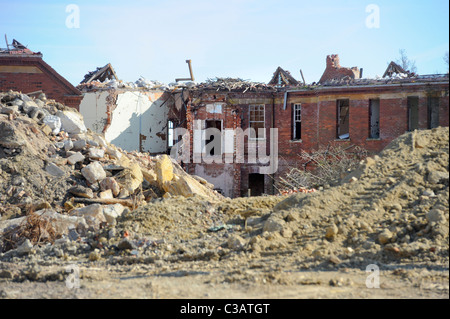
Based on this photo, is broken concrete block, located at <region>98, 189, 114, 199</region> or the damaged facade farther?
the damaged facade

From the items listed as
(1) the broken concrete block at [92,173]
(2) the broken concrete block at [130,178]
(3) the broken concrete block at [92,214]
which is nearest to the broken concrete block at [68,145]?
(1) the broken concrete block at [92,173]

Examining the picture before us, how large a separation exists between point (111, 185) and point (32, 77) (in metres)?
12.2

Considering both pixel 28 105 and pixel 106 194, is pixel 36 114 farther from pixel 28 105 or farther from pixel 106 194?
pixel 106 194

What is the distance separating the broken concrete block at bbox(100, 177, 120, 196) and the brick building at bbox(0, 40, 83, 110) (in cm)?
1100

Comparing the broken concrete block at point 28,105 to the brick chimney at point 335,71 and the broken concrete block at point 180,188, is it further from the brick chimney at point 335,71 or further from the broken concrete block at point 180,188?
the brick chimney at point 335,71

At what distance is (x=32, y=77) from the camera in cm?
2406

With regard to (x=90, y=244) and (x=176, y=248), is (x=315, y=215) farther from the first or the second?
(x=90, y=244)

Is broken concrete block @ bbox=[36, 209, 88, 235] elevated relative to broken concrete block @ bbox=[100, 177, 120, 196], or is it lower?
lower

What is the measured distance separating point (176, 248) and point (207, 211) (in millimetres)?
1834

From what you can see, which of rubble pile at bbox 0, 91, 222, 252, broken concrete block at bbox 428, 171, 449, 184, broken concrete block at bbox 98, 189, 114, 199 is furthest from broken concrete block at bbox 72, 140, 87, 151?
broken concrete block at bbox 428, 171, 449, 184

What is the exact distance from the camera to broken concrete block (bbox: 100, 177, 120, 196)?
14.1 metres

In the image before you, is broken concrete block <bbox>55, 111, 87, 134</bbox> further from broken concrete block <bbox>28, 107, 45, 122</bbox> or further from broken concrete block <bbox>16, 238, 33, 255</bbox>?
broken concrete block <bbox>16, 238, 33, 255</bbox>
